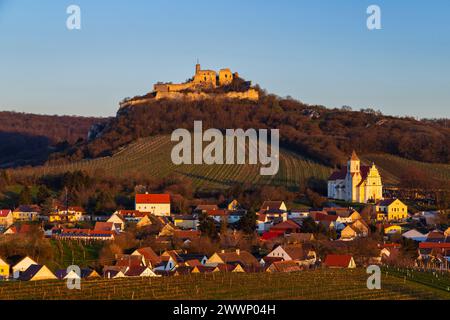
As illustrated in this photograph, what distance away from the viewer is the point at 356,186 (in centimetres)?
5809

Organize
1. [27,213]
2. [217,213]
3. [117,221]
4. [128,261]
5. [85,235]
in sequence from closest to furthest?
1. [128,261]
2. [85,235]
3. [117,221]
4. [27,213]
5. [217,213]

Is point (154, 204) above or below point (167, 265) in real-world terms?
above

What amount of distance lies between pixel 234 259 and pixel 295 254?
307 centimetres

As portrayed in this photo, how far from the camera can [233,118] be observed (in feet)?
254

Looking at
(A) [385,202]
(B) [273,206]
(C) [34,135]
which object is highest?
(C) [34,135]

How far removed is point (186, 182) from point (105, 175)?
4.57 metres

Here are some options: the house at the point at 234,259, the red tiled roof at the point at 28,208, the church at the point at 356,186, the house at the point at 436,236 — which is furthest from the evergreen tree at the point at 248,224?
the church at the point at 356,186

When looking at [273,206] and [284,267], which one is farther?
[273,206]

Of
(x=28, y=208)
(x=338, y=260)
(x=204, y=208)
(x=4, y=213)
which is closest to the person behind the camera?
(x=338, y=260)

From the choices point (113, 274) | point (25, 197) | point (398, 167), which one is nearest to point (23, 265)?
point (113, 274)

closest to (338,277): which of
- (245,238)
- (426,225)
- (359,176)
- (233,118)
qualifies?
(245,238)

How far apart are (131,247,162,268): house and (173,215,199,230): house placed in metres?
8.88

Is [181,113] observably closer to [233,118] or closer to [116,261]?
[233,118]

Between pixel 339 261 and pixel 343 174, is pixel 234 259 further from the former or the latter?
pixel 343 174
